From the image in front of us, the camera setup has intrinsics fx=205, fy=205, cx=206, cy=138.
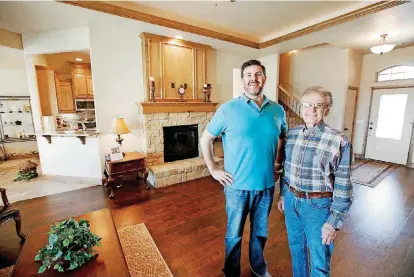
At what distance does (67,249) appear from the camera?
1.30 metres

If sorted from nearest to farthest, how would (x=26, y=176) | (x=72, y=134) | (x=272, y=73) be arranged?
1. (x=72, y=134)
2. (x=26, y=176)
3. (x=272, y=73)

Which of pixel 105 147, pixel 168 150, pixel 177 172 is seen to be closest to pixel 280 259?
pixel 177 172

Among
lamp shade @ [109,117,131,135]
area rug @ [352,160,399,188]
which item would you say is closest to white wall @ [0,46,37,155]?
lamp shade @ [109,117,131,135]

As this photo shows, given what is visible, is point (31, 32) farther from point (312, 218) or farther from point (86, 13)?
point (312, 218)

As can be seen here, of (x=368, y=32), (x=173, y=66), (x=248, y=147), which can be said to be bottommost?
(x=248, y=147)

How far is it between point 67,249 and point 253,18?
4.04 metres

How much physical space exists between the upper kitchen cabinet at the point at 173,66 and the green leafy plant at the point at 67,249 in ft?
9.86

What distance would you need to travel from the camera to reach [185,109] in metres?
4.27

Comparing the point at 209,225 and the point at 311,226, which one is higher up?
the point at 311,226

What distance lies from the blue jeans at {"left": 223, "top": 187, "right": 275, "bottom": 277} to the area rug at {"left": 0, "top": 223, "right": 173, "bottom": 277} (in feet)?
1.97

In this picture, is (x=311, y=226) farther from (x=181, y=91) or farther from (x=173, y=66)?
(x=173, y=66)

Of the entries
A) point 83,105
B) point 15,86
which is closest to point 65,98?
point 83,105

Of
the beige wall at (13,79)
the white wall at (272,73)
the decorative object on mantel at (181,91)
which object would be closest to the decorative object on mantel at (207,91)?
the decorative object on mantel at (181,91)

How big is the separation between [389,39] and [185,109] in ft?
14.6
